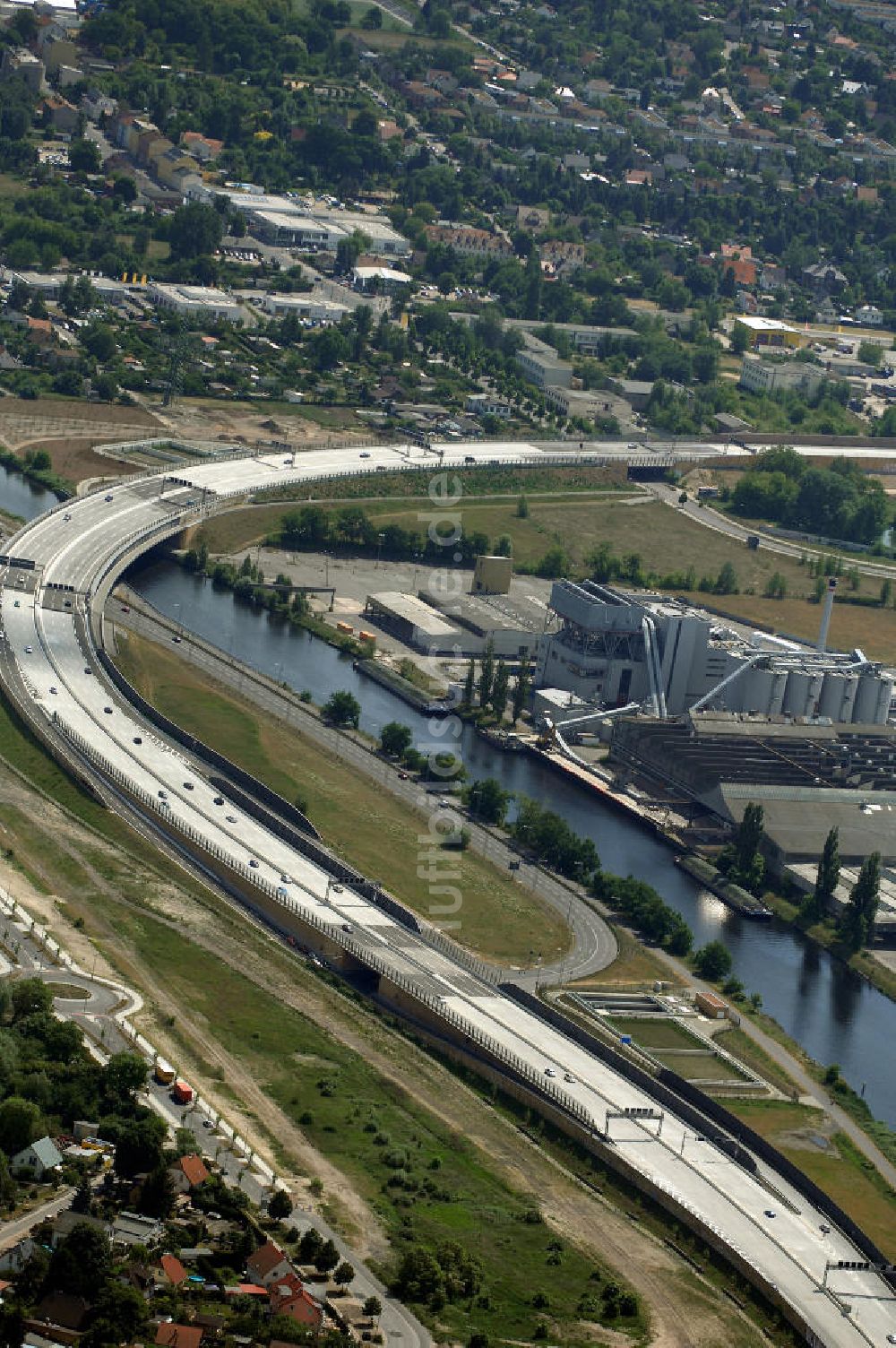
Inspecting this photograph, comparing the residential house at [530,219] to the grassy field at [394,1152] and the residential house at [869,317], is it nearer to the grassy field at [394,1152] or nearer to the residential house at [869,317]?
the residential house at [869,317]

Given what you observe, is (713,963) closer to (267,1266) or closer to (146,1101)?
(146,1101)

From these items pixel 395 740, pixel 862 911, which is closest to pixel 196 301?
pixel 395 740

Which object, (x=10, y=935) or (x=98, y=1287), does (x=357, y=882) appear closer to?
(x=10, y=935)

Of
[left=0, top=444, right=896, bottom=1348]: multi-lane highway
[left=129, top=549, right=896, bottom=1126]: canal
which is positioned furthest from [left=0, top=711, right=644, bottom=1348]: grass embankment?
[left=129, top=549, right=896, bottom=1126]: canal

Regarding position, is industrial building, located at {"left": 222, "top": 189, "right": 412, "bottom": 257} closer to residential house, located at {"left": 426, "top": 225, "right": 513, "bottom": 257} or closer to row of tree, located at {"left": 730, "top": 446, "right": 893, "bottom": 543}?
residential house, located at {"left": 426, "top": 225, "right": 513, "bottom": 257}

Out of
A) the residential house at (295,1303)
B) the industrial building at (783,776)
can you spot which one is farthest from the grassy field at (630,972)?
the residential house at (295,1303)
